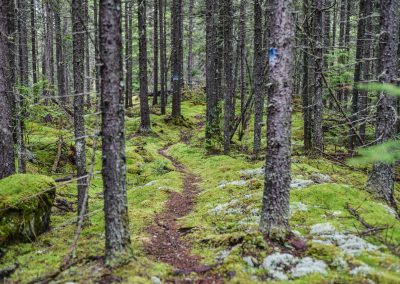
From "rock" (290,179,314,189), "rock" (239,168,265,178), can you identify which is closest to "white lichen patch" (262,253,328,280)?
"rock" (290,179,314,189)

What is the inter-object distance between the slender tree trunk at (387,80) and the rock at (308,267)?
4446 mm

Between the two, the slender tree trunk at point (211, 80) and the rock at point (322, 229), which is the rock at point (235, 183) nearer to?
the rock at point (322, 229)

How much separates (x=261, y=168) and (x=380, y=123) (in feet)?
15.8

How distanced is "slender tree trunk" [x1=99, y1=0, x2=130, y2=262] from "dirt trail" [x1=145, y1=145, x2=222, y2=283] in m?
1.20

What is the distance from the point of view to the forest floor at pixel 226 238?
546 cm

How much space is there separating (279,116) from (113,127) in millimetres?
3066

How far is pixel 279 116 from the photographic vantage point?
6379 millimetres

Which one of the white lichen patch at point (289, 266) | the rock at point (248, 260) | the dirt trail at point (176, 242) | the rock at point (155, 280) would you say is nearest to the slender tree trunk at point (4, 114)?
the dirt trail at point (176, 242)

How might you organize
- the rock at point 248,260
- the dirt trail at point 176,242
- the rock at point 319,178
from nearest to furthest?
the rock at point 248,260 < the dirt trail at point 176,242 < the rock at point 319,178

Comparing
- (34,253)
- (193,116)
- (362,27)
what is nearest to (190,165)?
(34,253)

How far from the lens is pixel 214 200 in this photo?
10.4m

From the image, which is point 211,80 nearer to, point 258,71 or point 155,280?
point 258,71

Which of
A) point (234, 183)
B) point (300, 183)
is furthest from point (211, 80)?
point (300, 183)

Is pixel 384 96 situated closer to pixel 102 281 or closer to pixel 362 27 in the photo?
pixel 102 281
